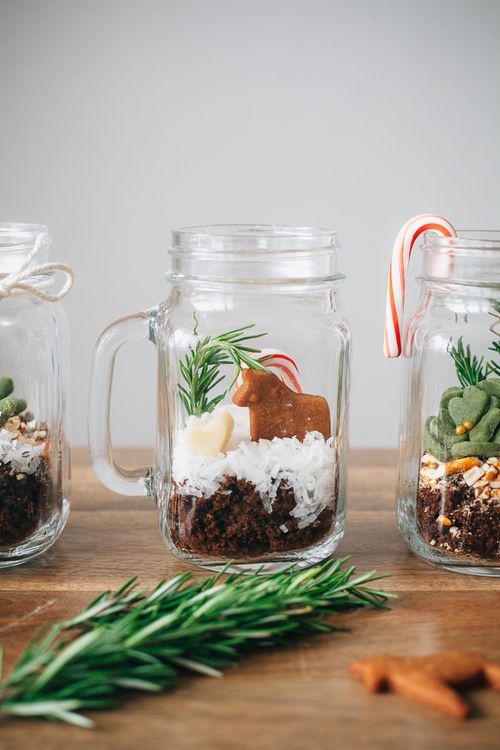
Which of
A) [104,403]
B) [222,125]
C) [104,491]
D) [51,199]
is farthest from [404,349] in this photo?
[51,199]

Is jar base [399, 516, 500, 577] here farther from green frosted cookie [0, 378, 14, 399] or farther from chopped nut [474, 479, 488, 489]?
green frosted cookie [0, 378, 14, 399]

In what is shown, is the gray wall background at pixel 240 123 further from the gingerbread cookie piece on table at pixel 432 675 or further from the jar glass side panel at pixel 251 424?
the gingerbread cookie piece on table at pixel 432 675

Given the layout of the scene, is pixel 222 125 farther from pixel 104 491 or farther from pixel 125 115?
pixel 104 491

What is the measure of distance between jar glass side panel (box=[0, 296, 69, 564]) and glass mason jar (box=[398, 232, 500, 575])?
0.38m

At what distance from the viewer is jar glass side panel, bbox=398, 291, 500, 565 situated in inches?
34.9

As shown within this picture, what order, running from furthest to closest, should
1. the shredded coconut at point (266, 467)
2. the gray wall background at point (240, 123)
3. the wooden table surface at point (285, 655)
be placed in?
the gray wall background at point (240, 123)
the shredded coconut at point (266, 467)
the wooden table surface at point (285, 655)

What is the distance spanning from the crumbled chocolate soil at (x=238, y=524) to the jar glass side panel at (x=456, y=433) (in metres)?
0.12

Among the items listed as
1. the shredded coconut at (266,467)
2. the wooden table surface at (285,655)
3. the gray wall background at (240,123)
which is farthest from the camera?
the gray wall background at (240,123)

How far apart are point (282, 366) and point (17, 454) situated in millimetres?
274

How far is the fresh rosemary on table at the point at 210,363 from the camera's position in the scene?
88cm

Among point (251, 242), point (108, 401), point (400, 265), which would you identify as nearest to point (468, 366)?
point (400, 265)

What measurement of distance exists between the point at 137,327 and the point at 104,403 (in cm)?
9

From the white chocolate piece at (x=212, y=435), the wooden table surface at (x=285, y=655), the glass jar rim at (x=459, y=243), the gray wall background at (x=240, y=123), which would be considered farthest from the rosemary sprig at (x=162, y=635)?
the gray wall background at (x=240, y=123)

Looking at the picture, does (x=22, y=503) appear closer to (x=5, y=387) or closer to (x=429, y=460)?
(x=5, y=387)
